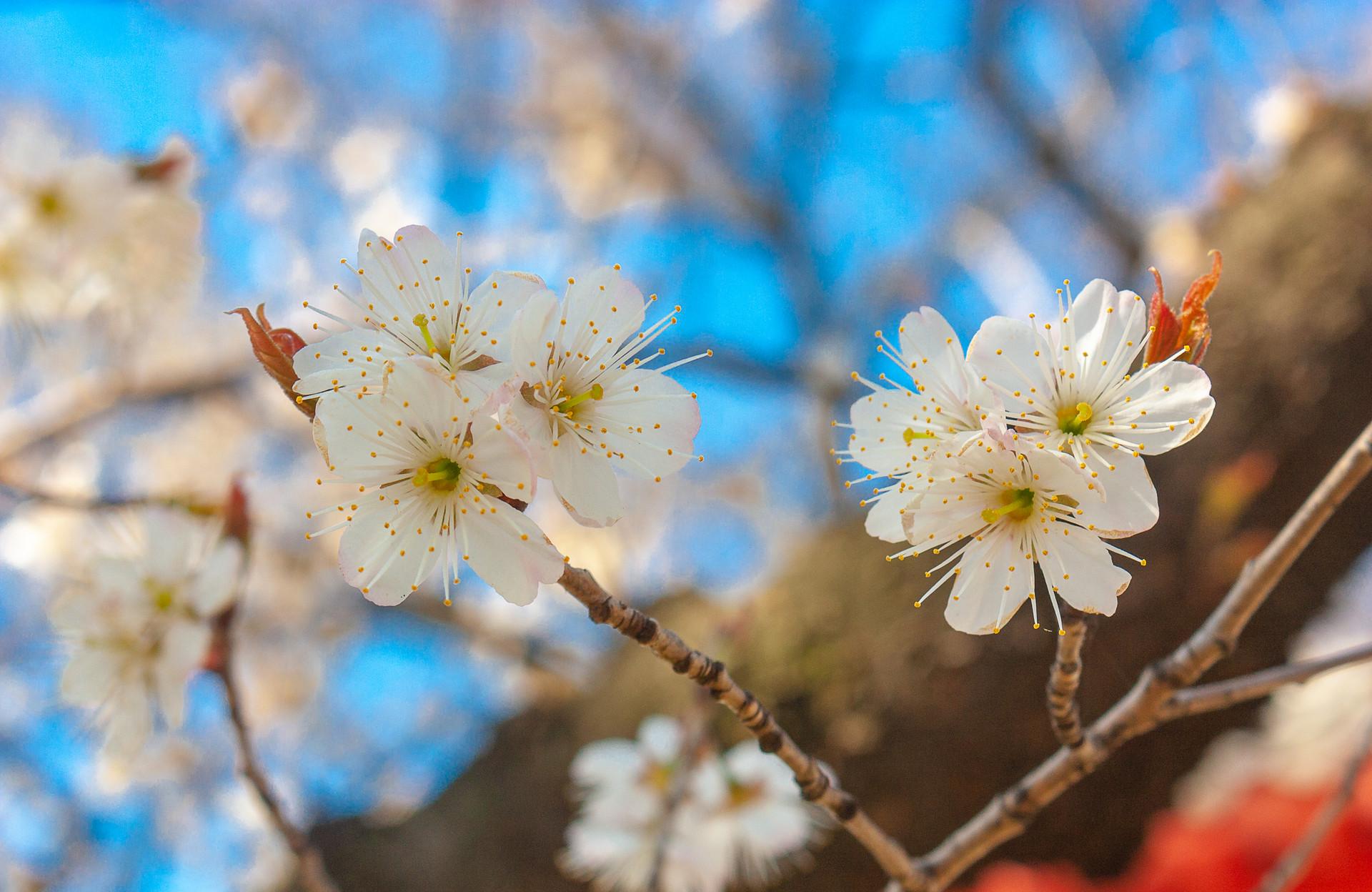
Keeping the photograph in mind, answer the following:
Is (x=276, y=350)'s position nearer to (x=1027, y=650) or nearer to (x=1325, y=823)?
(x=1325, y=823)

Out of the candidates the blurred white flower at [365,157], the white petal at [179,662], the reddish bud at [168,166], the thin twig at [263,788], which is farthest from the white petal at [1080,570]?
the blurred white flower at [365,157]

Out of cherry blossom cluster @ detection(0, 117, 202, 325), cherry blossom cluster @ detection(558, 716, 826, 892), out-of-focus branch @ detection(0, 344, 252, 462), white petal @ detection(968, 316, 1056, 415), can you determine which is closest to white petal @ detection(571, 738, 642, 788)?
cherry blossom cluster @ detection(558, 716, 826, 892)

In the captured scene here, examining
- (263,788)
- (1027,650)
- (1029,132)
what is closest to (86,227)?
(263,788)

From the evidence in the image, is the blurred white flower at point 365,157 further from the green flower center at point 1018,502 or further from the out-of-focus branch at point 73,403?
the green flower center at point 1018,502

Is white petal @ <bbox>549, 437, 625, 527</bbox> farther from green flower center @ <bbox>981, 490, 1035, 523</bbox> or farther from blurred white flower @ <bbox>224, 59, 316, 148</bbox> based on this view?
blurred white flower @ <bbox>224, 59, 316, 148</bbox>

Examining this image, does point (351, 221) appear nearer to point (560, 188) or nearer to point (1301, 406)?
point (560, 188)

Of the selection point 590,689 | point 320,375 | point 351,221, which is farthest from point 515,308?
point 351,221
